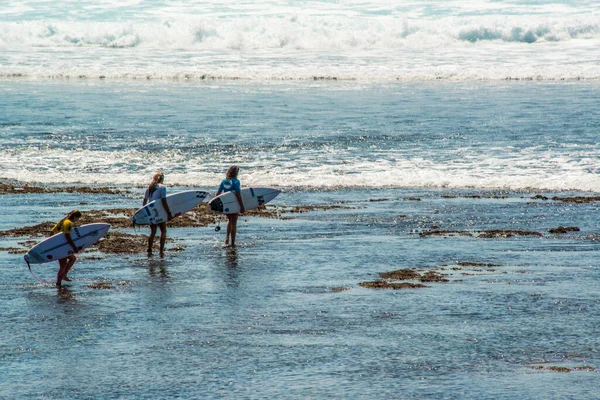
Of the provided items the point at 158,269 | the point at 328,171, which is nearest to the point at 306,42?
the point at 328,171

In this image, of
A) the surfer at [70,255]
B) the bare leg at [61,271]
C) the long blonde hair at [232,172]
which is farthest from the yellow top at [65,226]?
the long blonde hair at [232,172]

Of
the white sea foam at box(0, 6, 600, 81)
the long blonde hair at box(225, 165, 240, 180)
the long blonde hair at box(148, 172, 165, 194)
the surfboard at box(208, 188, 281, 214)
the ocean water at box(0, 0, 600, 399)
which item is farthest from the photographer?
the white sea foam at box(0, 6, 600, 81)

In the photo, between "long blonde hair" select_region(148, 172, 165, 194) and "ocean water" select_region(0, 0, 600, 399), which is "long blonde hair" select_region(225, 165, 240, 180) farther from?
"long blonde hair" select_region(148, 172, 165, 194)

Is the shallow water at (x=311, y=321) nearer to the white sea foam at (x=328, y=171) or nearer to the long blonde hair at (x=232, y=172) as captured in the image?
the long blonde hair at (x=232, y=172)

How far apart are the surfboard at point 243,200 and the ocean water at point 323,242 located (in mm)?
565

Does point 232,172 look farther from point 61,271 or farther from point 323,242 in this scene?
point 61,271

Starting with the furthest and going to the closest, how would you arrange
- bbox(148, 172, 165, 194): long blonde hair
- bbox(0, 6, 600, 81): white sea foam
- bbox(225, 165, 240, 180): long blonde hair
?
bbox(0, 6, 600, 81): white sea foam → bbox(225, 165, 240, 180): long blonde hair → bbox(148, 172, 165, 194): long blonde hair

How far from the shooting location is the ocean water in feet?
35.9

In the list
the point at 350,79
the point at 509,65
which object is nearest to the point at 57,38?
the point at 350,79

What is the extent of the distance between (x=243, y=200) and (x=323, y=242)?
2.78 metres

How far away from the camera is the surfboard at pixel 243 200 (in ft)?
62.2

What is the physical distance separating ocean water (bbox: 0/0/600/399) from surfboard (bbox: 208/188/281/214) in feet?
1.85

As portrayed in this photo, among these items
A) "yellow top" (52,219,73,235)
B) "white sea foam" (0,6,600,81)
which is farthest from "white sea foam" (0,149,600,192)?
"white sea foam" (0,6,600,81)

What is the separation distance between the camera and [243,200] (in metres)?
20.4
